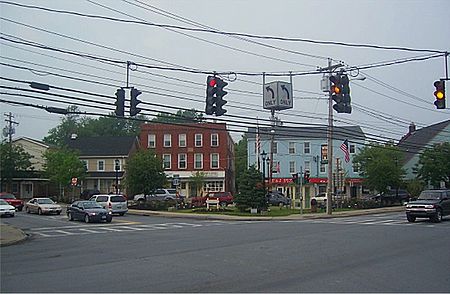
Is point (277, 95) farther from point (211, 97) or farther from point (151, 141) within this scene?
point (151, 141)

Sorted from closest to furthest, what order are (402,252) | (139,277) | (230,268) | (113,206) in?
(139,277)
(230,268)
(402,252)
(113,206)

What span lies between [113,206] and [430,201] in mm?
23578

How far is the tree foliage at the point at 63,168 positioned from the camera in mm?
65250

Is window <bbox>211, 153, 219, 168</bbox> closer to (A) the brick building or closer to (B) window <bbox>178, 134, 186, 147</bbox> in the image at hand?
(A) the brick building

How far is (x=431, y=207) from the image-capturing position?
107ft

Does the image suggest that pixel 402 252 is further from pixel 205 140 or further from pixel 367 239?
pixel 205 140

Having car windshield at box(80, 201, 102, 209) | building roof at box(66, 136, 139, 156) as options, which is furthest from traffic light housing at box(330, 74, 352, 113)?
building roof at box(66, 136, 139, 156)

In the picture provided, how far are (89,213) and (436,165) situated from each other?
4148 centimetres

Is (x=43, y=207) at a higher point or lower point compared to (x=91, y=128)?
lower

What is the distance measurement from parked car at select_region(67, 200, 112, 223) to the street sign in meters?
12.5

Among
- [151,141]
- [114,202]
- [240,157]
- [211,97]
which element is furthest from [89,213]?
[240,157]

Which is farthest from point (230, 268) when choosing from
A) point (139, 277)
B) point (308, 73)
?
point (308, 73)

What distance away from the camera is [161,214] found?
45.2 meters

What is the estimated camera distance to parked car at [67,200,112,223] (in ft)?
119
